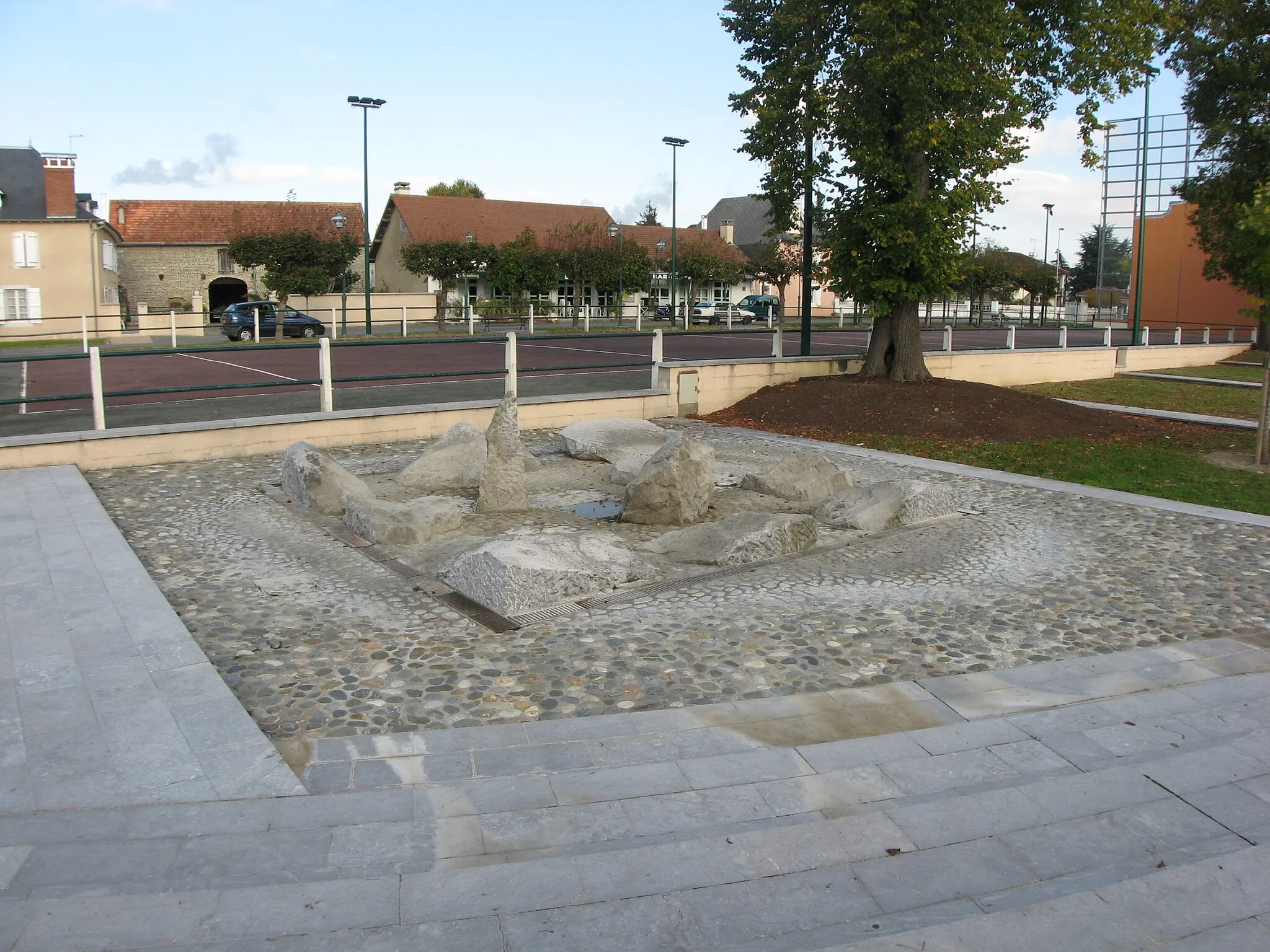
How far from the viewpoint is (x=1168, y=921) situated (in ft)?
10.9

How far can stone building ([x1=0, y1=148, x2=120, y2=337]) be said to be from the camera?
4225 centimetres

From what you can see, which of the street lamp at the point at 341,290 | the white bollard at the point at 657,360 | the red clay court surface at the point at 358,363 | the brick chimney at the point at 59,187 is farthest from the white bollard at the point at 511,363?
the brick chimney at the point at 59,187

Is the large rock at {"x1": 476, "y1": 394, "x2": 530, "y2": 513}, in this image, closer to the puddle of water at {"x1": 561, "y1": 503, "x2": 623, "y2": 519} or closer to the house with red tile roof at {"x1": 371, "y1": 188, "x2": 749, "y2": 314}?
the puddle of water at {"x1": 561, "y1": 503, "x2": 623, "y2": 519}

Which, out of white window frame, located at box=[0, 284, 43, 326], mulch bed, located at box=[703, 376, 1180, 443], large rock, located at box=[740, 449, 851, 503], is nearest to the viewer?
large rock, located at box=[740, 449, 851, 503]

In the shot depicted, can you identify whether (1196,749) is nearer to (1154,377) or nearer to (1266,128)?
(1154,377)

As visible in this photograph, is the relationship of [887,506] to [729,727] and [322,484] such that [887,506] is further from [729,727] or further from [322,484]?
[322,484]

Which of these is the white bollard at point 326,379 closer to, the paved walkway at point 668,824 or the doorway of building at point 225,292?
the paved walkway at point 668,824

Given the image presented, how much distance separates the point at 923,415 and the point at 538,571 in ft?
34.7

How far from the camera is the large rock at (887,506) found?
892 centimetres

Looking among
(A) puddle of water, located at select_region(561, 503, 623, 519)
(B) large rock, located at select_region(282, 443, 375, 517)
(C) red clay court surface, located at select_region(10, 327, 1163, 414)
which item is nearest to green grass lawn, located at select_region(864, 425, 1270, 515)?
(A) puddle of water, located at select_region(561, 503, 623, 519)

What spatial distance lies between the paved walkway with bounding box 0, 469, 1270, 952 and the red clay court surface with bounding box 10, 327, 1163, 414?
868cm

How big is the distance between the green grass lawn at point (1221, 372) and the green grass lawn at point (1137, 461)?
13121 millimetres

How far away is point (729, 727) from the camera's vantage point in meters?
4.83

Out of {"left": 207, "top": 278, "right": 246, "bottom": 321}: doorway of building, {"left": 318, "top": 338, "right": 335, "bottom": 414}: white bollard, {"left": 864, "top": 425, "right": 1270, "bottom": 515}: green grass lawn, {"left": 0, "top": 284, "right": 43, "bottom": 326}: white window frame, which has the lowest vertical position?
{"left": 864, "top": 425, "right": 1270, "bottom": 515}: green grass lawn
